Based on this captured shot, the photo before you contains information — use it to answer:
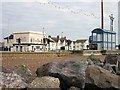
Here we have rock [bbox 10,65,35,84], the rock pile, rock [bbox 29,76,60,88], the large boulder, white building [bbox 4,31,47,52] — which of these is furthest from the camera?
white building [bbox 4,31,47,52]

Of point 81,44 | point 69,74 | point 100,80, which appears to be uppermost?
point 81,44

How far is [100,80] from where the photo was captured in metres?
5.86

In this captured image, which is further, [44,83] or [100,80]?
[100,80]

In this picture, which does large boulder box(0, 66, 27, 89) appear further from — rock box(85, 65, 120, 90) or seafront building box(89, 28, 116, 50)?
seafront building box(89, 28, 116, 50)

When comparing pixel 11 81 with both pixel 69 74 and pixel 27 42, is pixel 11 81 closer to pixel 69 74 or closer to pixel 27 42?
pixel 69 74

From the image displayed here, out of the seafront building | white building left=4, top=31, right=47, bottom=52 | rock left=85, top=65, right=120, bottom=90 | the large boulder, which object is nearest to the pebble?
the large boulder

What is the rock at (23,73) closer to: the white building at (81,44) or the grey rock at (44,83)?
the grey rock at (44,83)

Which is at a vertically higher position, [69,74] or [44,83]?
[69,74]

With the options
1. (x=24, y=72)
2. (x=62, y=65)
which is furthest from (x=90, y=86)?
(x=24, y=72)

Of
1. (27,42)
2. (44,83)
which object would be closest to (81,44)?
(27,42)

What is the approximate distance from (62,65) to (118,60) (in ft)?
17.3

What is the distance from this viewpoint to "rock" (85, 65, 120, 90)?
5.72 metres

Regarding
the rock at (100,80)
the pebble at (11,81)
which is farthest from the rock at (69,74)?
the pebble at (11,81)

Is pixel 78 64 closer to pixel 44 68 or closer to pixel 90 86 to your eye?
pixel 90 86
